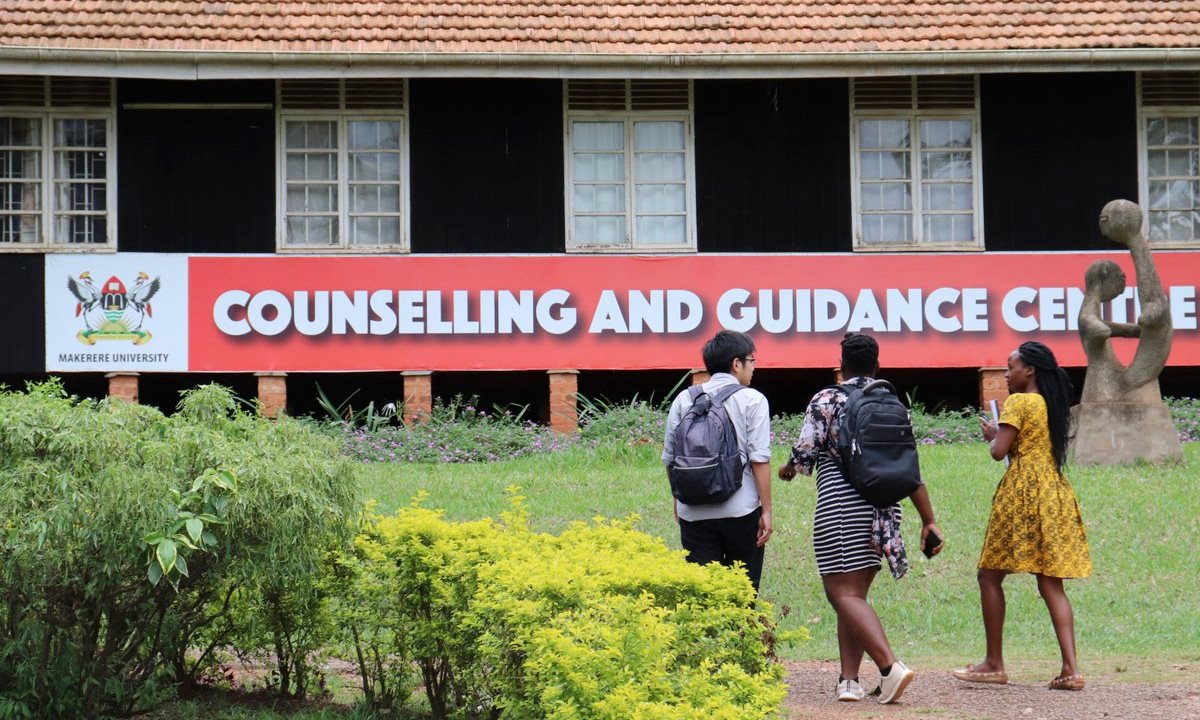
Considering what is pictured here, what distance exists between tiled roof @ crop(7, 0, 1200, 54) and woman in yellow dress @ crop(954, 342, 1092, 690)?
9.03 meters

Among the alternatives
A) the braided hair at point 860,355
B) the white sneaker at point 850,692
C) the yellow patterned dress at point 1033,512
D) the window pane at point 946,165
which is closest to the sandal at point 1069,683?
the yellow patterned dress at point 1033,512

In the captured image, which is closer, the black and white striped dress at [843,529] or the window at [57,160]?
the black and white striped dress at [843,529]

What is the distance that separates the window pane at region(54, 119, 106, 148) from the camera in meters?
16.2

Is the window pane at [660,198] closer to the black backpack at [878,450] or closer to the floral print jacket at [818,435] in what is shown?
the floral print jacket at [818,435]

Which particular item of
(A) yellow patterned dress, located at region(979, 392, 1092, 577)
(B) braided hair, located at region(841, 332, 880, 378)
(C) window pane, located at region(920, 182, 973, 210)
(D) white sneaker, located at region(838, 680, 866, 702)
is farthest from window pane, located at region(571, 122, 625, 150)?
(D) white sneaker, located at region(838, 680, 866, 702)

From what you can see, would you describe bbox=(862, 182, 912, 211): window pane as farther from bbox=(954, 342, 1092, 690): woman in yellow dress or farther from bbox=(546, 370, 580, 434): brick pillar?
bbox=(954, 342, 1092, 690): woman in yellow dress

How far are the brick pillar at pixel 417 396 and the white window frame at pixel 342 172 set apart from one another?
4.60 ft

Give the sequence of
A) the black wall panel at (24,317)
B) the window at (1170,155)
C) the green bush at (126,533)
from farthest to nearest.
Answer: the window at (1170,155)
the black wall panel at (24,317)
the green bush at (126,533)

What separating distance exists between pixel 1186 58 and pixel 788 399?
227 inches

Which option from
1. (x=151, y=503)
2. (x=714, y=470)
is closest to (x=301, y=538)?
(x=151, y=503)

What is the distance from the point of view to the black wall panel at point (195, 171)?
A: 52.9 feet

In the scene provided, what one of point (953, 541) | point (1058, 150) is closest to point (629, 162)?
point (1058, 150)

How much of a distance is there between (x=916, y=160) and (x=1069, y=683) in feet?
34.8

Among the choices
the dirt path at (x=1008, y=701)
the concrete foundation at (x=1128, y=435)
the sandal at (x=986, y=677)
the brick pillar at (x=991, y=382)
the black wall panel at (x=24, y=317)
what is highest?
the black wall panel at (x=24, y=317)
